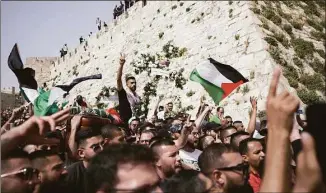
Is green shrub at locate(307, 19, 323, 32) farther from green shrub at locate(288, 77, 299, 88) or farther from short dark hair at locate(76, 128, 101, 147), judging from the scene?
short dark hair at locate(76, 128, 101, 147)

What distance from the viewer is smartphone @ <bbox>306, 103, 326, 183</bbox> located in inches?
86.7

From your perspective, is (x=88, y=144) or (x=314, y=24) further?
(x=314, y=24)

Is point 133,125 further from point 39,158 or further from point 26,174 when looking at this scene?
point 26,174

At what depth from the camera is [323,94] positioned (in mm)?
15523

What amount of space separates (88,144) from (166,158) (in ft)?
2.79

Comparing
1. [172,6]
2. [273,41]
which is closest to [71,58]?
[172,6]

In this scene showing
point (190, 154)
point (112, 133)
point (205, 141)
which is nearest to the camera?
point (112, 133)

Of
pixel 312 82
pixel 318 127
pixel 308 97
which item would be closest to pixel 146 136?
pixel 318 127

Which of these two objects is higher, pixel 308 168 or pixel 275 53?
pixel 275 53

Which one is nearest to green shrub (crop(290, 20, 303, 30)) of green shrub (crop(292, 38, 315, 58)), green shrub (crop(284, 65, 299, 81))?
green shrub (crop(292, 38, 315, 58))

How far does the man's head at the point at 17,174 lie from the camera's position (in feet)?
8.25

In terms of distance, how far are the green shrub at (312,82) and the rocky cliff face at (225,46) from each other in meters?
0.04

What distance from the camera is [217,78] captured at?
283 inches

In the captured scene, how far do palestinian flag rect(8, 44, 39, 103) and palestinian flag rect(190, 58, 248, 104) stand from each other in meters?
2.92
